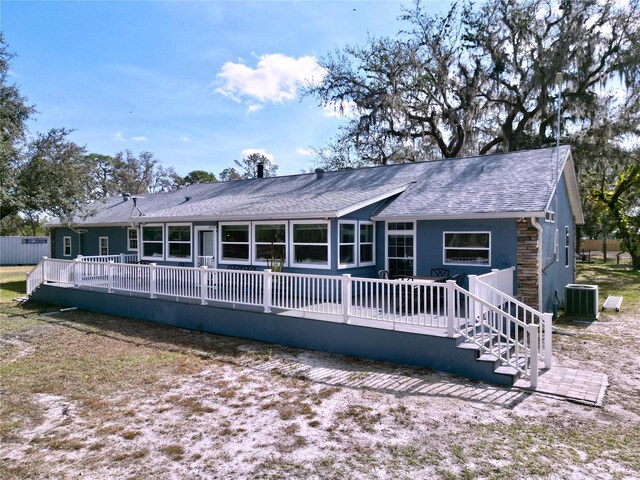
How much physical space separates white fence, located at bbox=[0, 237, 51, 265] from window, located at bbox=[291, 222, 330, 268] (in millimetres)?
26049

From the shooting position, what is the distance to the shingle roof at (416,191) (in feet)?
32.2

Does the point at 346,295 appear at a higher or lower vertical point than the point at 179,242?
lower

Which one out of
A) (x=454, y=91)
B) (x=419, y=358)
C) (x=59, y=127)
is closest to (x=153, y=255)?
(x=59, y=127)

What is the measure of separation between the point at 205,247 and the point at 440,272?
7451 millimetres

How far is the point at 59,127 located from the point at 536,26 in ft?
73.1

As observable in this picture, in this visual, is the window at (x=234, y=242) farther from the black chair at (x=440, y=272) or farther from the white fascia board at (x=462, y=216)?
the black chair at (x=440, y=272)

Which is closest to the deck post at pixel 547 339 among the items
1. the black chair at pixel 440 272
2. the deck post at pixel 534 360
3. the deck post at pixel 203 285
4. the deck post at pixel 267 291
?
the deck post at pixel 534 360

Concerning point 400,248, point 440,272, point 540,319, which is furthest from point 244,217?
point 540,319

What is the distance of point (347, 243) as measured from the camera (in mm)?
10500

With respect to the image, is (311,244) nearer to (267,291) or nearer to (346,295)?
(267,291)

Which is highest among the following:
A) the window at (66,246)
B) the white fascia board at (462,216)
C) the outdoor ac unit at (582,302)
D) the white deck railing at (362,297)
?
the white fascia board at (462,216)

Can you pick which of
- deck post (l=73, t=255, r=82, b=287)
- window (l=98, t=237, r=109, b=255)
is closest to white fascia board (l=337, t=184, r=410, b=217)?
deck post (l=73, t=255, r=82, b=287)

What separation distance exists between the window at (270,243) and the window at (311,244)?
37 centimetres

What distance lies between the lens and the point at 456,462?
373 centimetres
